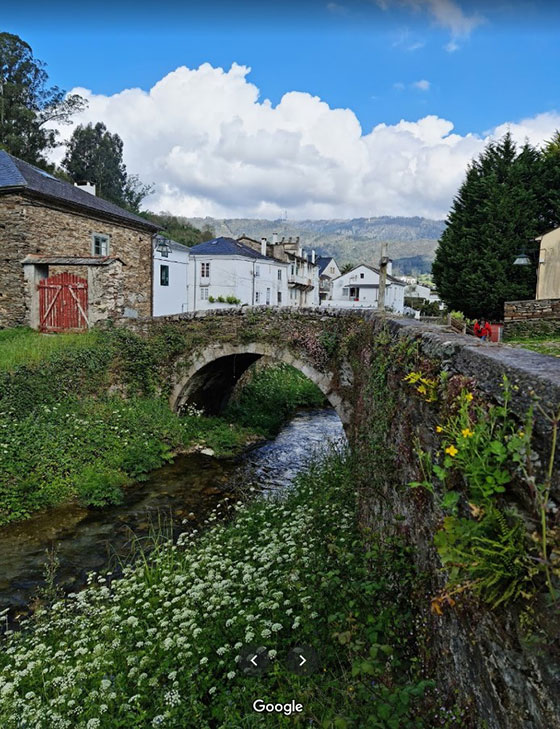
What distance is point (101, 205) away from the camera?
21.3 metres

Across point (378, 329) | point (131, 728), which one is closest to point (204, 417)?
point (378, 329)

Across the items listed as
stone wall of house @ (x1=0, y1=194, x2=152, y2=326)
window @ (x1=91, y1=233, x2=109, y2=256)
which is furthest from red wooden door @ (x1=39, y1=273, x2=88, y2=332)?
window @ (x1=91, y1=233, x2=109, y2=256)

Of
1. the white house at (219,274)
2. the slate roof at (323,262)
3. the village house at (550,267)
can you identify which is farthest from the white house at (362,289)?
the village house at (550,267)

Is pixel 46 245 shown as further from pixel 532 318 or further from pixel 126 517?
pixel 532 318

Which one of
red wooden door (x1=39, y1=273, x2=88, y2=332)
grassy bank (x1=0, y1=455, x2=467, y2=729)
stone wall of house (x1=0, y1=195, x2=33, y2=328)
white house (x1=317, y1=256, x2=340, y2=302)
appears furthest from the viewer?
white house (x1=317, y1=256, x2=340, y2=302)

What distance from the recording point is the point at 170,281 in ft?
94.6

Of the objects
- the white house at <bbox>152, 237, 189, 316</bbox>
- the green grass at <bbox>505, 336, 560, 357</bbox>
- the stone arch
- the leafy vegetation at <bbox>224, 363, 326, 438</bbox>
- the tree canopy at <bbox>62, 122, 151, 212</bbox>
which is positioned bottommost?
the leafy vegetation at <bbox>224, 363, 326, 438</bbox>

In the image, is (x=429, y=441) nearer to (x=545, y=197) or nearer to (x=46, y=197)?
(x=46, y=197)

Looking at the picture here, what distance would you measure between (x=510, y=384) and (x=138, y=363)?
12794 mm

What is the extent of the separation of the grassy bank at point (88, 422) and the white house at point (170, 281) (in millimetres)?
12100

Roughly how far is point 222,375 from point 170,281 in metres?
14.9

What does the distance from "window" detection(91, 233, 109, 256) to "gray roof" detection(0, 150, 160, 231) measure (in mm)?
917

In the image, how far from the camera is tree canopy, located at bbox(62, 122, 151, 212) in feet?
179

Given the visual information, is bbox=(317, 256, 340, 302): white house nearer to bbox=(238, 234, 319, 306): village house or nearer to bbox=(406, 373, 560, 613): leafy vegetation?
bbox=(238, 234, 319, 306): village house
